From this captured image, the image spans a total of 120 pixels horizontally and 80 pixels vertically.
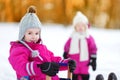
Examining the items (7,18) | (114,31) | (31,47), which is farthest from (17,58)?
(7,18)

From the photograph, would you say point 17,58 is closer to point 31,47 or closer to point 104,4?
point 31,47

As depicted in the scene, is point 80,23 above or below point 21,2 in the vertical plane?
below

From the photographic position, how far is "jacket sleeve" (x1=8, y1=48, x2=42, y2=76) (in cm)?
410

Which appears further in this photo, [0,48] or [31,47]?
[0,48]

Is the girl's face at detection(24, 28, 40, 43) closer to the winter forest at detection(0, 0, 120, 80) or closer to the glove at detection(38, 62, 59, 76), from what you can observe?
the glove at detection(38, 62, 59, 76)

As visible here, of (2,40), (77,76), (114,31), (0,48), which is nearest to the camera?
(77,76)

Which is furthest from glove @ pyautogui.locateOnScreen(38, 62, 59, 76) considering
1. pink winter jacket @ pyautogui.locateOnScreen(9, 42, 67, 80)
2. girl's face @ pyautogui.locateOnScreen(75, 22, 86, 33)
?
girl's face @ pyautogui.locateOnScreen(75, 22, 86, 33)

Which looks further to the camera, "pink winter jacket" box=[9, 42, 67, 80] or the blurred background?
the blurred background

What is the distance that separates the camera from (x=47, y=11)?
13.5 meters

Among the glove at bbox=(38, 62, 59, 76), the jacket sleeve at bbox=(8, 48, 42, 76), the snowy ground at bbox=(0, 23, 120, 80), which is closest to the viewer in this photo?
the glove at bbox=(38, 62, 59, 76)

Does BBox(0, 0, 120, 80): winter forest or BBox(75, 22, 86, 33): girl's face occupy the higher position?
BBox(0, 0, 120, 80): winter forest

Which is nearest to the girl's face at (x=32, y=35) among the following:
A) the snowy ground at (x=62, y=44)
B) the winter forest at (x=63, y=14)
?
the snowy ground at (x=62, y=44)

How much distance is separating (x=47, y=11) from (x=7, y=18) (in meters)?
1.32

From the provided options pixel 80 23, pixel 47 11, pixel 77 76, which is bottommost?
pixel 77 76
